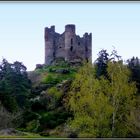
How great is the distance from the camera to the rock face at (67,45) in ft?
286

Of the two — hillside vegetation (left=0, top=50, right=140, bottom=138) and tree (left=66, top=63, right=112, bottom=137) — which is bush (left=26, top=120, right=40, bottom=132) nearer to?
hillside vegetation (left=0, top=50, right=140, bottom=138)

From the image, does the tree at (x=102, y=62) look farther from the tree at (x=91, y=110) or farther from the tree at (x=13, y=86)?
the tree at (x=91, y=110)

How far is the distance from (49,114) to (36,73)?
27.6 meters

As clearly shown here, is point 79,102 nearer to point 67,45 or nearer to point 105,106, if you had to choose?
point 105,106

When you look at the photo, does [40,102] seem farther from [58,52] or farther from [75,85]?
[58,52]

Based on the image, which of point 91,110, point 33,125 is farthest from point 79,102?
point 33,125

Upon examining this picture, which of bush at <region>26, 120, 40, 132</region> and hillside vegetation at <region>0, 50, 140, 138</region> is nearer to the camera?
hillside vegetation at <region>0, 50, 140, 138</region>

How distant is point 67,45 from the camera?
87.2 metres

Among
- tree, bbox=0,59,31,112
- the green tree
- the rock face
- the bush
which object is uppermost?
the rock face

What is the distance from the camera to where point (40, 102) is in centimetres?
6091

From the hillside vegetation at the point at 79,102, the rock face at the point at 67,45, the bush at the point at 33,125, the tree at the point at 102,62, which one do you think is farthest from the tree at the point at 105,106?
the rock face at the point at 67,45

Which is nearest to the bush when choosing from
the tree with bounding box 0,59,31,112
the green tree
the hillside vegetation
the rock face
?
the hillside vegetation

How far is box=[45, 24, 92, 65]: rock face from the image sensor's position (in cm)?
8712

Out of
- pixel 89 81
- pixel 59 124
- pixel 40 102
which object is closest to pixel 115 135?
pixel 89 81
